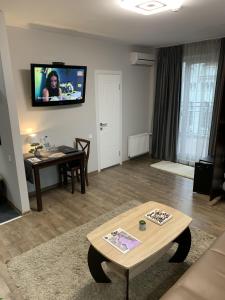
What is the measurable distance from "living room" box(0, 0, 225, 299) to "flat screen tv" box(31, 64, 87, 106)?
0.13 ft

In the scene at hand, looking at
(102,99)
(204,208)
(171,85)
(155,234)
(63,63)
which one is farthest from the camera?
(171,85)

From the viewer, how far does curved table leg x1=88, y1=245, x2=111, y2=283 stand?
79.4 inches

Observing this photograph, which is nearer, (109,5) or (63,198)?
(109,5)

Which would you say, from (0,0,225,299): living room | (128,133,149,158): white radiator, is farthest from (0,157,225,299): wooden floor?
(128,133,149,158): white radiator

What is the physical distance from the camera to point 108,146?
498 cm

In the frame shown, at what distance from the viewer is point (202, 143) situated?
486 centimetres

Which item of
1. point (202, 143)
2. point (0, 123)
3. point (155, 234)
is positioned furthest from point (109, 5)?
point (202, 143)

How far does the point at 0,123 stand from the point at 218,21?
340cm

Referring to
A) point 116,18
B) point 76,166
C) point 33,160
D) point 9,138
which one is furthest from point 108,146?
point 116,18

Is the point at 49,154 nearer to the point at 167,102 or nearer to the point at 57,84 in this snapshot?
the point at 57,84

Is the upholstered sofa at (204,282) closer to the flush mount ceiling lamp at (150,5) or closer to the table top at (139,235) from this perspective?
the table top at (139,235)

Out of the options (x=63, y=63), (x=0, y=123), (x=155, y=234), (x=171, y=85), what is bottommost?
(x=155, y=234)

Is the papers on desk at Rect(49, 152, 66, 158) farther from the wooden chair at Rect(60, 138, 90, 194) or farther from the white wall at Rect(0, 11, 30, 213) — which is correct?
the white wall at Rect(0, 11, 30, 213)

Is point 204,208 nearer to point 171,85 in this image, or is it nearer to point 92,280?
point 92,280
